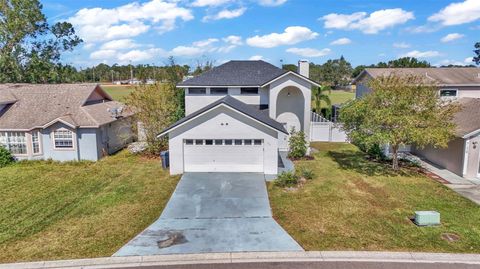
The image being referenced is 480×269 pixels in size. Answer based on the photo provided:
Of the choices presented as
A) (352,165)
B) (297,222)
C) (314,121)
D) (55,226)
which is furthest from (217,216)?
(314,121)

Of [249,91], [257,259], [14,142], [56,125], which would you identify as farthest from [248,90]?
[257,259]

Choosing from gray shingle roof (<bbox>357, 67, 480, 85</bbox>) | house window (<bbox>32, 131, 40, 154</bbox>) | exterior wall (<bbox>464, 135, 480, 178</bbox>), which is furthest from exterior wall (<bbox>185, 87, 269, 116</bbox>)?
exterior wall (<bbox>464, 135, 480, 178</bbox>)

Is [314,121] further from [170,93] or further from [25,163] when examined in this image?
[25,163]

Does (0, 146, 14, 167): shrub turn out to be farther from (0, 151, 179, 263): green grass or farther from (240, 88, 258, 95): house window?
(240, 88, 258, 95): house window

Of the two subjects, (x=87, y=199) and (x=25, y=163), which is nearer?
(x=87, y=199)

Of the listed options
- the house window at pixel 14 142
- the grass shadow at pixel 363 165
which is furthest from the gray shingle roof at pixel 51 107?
the grass shadow at pixel 363 165
